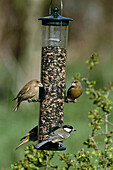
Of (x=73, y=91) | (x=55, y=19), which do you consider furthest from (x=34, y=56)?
(x=55, y=19)

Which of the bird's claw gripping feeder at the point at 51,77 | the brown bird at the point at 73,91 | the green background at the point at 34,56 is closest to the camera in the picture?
the bird's claw gripping feeder at the point at 51,77

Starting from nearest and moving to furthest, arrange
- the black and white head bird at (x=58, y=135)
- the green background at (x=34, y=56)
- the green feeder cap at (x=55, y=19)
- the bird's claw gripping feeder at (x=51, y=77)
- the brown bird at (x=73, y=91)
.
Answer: the black and white head bird at (x=58, y=135), the green feeder cap at (x=55, y=19), the bird's claw gripping feeder at (x=51, y=77), the brown bird at (x=73, y=91), the green background at (x=34, y=56)

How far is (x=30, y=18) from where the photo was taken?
1366 centimetres

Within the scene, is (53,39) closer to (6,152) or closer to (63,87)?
(63,87)

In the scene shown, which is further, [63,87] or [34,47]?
[34,47]

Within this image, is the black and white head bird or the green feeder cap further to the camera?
the green feeder cap

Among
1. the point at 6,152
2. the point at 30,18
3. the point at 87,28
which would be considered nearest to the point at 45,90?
the point at 6,152

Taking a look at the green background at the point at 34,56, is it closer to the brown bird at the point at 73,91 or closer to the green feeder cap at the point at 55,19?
the brown bird at the point at 73,91

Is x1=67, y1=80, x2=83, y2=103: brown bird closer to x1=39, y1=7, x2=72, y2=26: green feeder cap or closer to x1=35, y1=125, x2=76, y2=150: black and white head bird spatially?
x1=35, y1=125, x2=76, y2=150: black and white head bird

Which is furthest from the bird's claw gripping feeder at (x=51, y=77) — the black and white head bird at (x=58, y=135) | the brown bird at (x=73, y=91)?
the black and white head bird at (x=58, y=135)

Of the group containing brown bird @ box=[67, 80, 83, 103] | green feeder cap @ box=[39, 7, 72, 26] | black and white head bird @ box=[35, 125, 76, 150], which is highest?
green feeder cap @ box=[39, 7, 72, 26]

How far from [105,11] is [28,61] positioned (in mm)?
5471

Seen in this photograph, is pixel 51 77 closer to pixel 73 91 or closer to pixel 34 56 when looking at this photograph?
pixel 73 91


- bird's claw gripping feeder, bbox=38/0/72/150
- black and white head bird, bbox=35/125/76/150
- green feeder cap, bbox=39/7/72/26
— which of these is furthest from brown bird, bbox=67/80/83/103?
green feeder cap, bbox=39/7/72/26
